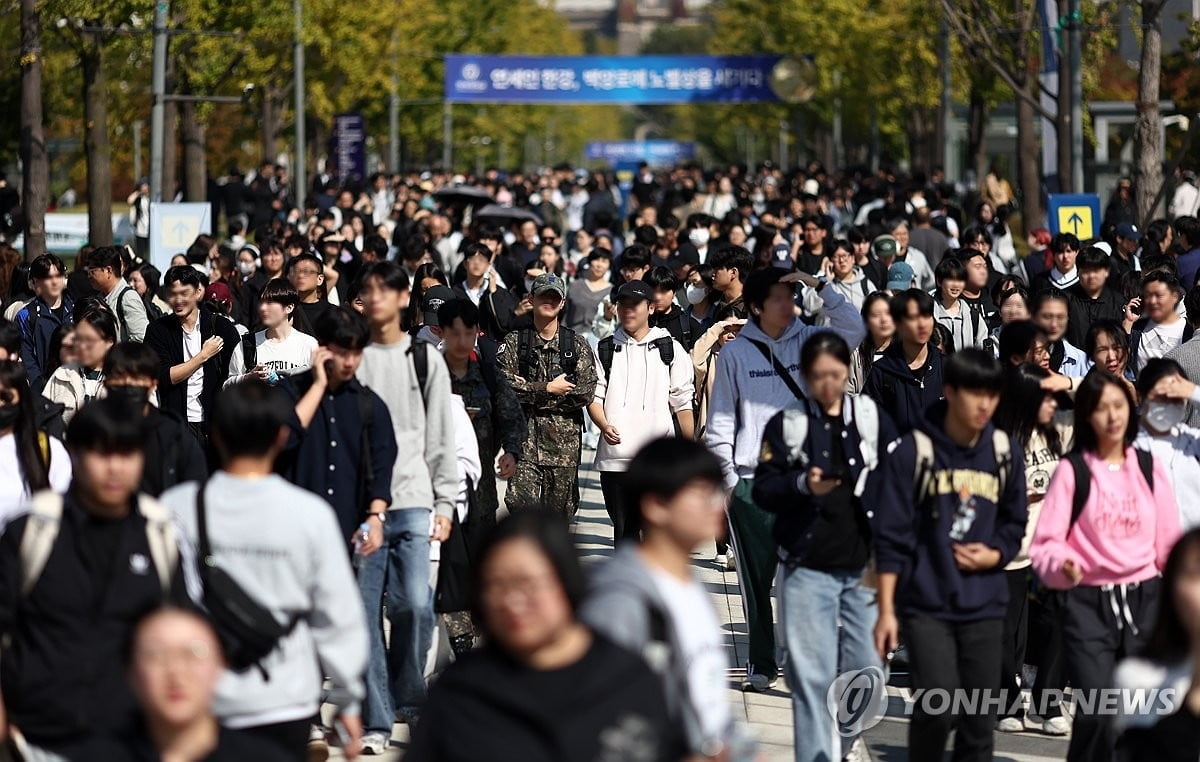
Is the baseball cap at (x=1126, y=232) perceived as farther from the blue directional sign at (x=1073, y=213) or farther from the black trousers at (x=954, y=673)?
the black trousers at (x=954, y=673)

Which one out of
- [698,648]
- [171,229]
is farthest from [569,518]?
[171,229]

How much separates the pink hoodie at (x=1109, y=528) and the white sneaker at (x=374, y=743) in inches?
99.1

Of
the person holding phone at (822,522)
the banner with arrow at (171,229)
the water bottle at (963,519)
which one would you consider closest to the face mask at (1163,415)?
the person holding phone at (822,522)

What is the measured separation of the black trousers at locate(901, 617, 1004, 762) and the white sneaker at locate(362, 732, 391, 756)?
2.13 metres

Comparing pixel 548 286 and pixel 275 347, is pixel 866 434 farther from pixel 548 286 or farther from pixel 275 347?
pixel 275 347

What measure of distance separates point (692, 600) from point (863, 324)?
4.73 metres

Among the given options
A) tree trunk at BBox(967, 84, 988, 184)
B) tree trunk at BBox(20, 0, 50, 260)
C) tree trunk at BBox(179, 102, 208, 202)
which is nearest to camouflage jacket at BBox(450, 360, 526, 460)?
tree trunk at BBox(20, 0, 50, 260)

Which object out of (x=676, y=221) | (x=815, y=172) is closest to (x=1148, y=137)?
(x=676, y=221)

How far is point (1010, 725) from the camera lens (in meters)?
8.14

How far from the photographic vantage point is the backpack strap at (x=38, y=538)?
17.0 feet

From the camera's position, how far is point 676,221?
23594 millimetres

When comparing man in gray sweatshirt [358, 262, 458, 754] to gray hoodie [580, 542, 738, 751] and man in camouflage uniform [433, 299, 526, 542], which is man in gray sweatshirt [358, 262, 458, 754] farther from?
gray hoodie [580, 542, 738, 751]

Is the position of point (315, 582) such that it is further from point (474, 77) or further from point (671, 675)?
point (474, 77)

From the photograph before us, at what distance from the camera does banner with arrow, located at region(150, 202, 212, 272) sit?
19.6 metres
